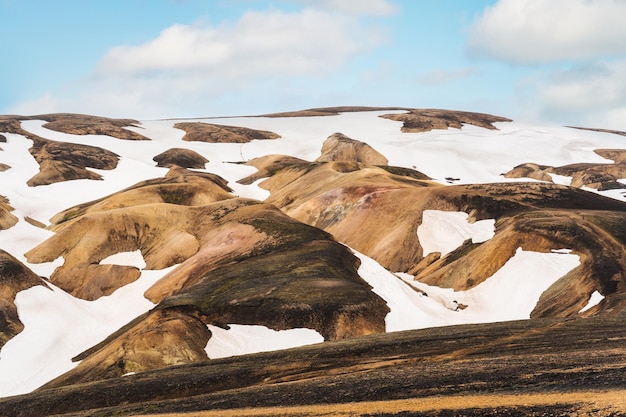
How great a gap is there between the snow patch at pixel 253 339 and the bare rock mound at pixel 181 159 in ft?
439

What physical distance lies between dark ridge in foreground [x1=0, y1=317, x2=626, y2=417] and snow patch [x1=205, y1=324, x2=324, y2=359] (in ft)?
47.0

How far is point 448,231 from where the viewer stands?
89000 millimetres

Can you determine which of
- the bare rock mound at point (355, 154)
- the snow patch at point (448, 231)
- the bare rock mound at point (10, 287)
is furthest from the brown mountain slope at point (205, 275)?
the bare rock mound at point (355, 154)

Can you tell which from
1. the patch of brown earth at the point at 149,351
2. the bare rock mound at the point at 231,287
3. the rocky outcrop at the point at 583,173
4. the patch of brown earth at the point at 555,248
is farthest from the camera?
the rocky outcrop at the point at 583,173

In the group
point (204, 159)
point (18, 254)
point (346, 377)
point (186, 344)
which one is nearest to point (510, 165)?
point (204, 159)

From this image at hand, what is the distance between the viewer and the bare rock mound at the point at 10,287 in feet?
222

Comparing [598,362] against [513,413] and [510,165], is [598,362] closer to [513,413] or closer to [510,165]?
[513,413]

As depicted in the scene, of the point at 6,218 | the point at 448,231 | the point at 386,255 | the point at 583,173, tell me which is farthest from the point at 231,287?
the point at 583,173

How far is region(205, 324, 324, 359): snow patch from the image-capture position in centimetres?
5264

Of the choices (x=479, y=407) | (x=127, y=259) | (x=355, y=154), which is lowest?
(x=127, y=259)

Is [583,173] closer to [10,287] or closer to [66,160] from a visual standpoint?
[66,160]

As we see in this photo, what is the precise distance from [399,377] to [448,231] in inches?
2535

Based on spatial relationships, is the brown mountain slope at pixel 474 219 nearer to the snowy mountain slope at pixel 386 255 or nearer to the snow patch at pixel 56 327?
the snowy mountain slope at pixel 386 255

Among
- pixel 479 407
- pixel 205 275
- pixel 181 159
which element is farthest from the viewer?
pixel 181 159
